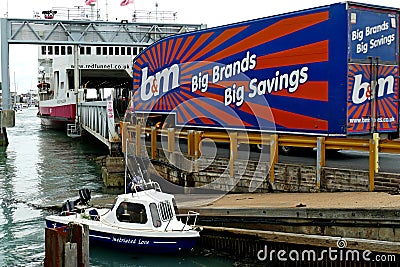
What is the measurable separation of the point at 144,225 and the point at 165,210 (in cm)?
63

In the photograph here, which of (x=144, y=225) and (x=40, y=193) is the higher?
(x=144, y=225)

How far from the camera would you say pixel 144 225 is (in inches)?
532

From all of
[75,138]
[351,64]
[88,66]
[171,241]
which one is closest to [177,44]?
[351,64]

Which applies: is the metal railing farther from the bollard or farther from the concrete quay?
the bollard

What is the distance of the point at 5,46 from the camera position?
3431 cm

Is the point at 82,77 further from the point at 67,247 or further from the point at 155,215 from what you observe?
the point at 67,247

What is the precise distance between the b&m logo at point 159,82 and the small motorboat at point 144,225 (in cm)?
800

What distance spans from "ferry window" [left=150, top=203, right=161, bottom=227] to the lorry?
481 centimetres

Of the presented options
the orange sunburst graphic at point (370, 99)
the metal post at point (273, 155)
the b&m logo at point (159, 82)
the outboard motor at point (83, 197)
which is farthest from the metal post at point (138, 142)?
the orange sunburst graphic at point (370, 99)

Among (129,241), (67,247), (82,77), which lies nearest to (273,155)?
(129,241)

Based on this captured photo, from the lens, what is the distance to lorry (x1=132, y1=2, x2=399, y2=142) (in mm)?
14258

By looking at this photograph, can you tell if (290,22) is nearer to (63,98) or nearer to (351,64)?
(351,64)

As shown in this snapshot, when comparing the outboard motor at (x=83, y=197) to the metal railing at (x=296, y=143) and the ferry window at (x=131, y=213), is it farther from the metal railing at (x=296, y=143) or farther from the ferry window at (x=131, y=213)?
the metal railing at (x=296, y=143)

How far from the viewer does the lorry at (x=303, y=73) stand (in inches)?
561
